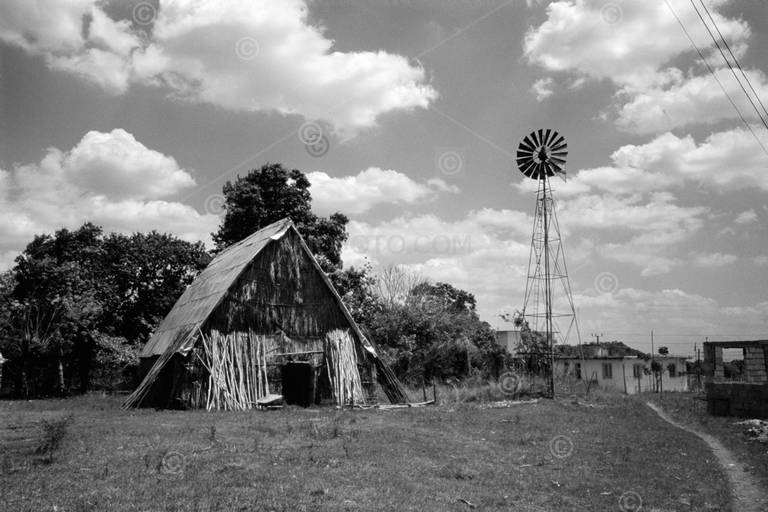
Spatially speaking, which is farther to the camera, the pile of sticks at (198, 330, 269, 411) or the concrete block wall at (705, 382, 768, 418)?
the concrete block wall at (705, 382, 768, 418)

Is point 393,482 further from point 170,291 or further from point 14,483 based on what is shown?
point 170,291

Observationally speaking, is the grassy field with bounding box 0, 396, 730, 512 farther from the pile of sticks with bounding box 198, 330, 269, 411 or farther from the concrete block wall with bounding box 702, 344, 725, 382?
the concrete block wall with bounding box 702, 344, 725, 382

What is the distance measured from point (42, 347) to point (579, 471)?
113 ft

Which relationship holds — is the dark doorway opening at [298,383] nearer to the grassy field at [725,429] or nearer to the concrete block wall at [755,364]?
the grassy field at [725,429]

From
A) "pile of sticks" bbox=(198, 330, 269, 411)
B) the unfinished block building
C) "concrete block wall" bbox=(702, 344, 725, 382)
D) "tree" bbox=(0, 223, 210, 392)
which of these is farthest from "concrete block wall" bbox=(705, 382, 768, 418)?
"tree" bbox=(0, 223, 210, 392)

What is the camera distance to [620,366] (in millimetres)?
50969

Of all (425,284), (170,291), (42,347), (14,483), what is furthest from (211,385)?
(425,284)

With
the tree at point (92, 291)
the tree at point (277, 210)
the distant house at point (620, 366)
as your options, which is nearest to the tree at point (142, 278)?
the tree at point (92, 291)

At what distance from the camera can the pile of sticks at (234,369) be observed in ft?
73.5

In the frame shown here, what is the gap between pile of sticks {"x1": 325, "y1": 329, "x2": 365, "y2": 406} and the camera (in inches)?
977

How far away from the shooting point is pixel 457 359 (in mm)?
39062

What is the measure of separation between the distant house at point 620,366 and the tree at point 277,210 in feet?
70.8

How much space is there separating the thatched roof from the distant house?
2948cm

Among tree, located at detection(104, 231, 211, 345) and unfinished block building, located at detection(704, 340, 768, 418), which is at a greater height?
tree, located at detection(104, 231, 211, 345)
